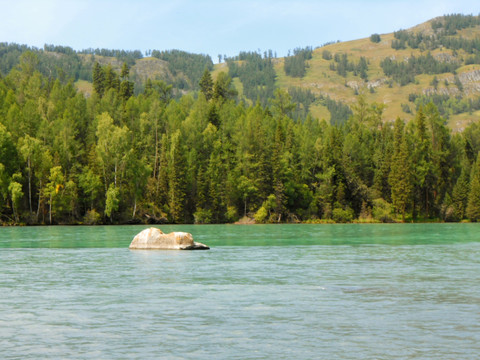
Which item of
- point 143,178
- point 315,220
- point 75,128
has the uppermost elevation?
point 75,128

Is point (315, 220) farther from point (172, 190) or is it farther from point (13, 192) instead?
point (13, 192)

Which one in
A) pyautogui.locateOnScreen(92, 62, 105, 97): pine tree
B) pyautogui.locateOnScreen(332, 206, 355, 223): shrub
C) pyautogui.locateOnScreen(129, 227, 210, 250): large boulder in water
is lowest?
pyautogui.locateOnScreen(332, 206, 355, 223): shrub

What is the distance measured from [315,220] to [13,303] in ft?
403

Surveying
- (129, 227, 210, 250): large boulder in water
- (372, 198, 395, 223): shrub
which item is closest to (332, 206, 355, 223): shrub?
(372, 198, 395, 223): shrub

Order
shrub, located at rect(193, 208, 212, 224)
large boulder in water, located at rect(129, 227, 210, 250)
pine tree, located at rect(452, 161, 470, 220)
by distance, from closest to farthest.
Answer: large boulder in water, located at rect(129, 227, 210, 250), shrub, located at rect(193, 208, 212, 224), pine tree, located at rect(452, 161, 470, 220)

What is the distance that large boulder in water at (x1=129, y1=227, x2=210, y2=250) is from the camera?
47.5 metres

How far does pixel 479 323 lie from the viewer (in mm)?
18359

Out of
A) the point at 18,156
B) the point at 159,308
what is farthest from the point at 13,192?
the point at 159,308

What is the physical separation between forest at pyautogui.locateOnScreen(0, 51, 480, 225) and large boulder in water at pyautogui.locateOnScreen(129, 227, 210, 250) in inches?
2856

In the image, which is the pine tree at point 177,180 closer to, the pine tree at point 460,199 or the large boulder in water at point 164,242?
the pine tree at point 460,199

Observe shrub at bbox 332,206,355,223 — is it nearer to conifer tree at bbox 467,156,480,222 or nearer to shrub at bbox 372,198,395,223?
shrub at bbox 372,198,395,223

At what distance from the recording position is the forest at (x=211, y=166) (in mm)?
123750

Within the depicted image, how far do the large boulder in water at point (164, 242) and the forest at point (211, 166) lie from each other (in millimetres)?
72545

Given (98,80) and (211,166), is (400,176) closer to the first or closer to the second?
(211,166)
